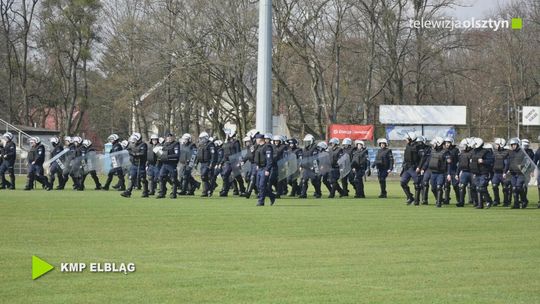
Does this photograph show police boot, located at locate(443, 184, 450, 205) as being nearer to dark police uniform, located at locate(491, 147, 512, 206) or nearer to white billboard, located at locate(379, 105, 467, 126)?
dark police uniform, located at locate(491, 147, 512, 206)

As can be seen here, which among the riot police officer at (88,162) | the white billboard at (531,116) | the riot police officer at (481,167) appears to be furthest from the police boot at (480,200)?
the white billboard at (531,116)

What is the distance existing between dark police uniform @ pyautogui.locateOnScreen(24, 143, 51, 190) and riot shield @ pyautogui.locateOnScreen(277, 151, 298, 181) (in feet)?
28.5

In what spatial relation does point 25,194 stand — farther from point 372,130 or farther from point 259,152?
point 372,130

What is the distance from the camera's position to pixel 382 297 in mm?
11258

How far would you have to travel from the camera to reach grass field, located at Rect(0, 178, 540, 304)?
11.4 m

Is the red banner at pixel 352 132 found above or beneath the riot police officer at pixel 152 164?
above

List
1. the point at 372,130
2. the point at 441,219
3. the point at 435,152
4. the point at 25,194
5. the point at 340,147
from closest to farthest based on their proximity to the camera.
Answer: the point at 441,219
the point at 435,152
the point at 25,194
the point at 340,147
the point at 372,130

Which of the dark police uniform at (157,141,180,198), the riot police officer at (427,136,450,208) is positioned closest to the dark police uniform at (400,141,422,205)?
the riot police officer at (427,136,450,208)

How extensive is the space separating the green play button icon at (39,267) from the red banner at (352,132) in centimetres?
3913

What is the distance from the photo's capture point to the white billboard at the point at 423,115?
55719 millimetres

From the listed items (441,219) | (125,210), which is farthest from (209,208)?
(441,219)

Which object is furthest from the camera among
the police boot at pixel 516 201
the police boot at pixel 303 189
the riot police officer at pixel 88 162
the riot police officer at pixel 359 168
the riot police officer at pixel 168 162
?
the riot police officer at pixel 88 162

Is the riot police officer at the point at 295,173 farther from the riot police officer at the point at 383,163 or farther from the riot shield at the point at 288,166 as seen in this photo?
the riot police officer at the point at 383,163

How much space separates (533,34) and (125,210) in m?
45.1
